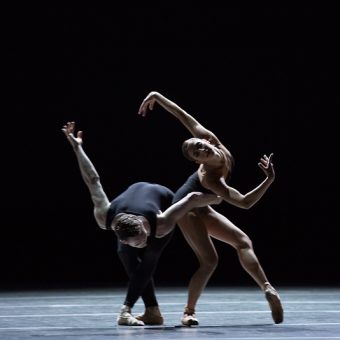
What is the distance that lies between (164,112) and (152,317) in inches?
168

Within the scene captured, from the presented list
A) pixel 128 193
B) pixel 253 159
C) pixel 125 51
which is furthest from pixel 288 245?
pixel 128 193

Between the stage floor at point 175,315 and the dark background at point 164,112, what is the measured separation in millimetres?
1990

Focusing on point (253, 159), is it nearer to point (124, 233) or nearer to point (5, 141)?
point (5, 141)

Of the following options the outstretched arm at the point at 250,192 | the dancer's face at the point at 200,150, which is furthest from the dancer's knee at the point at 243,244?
the dancer's face at the point at 200,150

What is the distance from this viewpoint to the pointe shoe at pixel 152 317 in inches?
187

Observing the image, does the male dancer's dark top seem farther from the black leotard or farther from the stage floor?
the stage floor

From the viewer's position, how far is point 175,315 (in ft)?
17.2

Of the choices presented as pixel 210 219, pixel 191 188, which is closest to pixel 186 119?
pixel 191 188

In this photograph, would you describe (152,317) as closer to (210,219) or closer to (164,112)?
(210,219)

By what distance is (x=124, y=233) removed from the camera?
174 inches

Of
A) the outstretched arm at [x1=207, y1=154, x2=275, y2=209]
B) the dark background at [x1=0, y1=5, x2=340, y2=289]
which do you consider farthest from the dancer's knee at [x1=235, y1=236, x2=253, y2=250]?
the dark background at [x1=0, y1=5, x2=340, y2=289]

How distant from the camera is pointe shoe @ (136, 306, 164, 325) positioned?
4.75 meters

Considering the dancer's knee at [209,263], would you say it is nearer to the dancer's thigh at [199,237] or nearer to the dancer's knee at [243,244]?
the dancer's thigh at [199,237]

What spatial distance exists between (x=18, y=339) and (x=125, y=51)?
16.5 ft
